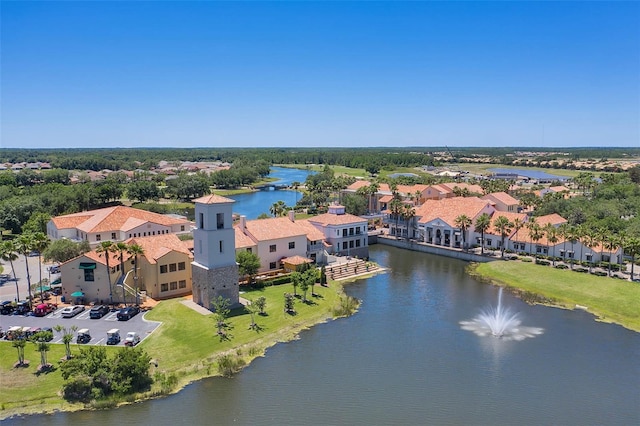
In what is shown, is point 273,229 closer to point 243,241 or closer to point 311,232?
point 243,241

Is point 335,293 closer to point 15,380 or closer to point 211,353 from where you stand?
point 211,353

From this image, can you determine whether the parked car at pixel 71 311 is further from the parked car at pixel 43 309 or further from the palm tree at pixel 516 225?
the palm tree at pixel 516 225

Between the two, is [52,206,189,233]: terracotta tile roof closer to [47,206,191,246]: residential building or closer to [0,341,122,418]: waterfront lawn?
[47,206,191,246]: residential building

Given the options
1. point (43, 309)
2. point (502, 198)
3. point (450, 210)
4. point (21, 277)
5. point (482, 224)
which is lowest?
point (21, 277)

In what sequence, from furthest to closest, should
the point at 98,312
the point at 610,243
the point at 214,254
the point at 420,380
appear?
the point at 610,243, the point at 214,254, the point at 98,312, the point at 420,380

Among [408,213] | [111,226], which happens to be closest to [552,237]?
[408,213]

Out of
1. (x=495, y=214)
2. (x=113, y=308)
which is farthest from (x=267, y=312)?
(x=495, y=214)
